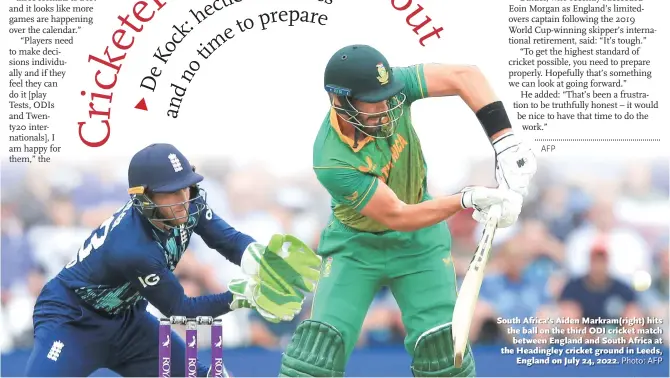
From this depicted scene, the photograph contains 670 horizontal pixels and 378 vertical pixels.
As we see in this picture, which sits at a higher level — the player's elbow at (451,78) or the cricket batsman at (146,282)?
the player's elbow at (451,78)

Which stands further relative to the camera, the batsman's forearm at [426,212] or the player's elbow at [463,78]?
the player's elbow at [463,78]

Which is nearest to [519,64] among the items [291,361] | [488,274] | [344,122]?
[488,274]

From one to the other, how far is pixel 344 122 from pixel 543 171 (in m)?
2.83

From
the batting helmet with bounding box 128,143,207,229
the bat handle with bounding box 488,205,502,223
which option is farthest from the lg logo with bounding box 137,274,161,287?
the bat handle with bounding box 488,205,502,223

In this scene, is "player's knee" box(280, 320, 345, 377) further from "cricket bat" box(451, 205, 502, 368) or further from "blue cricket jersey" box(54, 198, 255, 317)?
"cricket bat" box(451, 205, 502, 368)

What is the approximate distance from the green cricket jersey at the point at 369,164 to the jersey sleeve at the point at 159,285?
0.88 m

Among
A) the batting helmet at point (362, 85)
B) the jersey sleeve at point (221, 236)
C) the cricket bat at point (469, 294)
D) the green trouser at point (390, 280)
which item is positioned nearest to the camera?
the cricket bat at point (469, 294)

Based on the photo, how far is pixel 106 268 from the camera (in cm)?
666

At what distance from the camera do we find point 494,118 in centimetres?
682

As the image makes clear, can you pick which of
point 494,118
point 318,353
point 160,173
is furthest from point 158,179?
point 494,118

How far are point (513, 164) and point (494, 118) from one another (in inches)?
12.2

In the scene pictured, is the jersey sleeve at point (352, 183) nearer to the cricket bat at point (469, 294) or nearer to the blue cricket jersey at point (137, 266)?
the cricket bat at point (469, 294)

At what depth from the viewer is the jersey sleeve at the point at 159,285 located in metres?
6.52

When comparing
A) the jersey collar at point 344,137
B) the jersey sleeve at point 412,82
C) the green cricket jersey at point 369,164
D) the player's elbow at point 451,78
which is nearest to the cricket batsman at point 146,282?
the green cricket jersey at point 369,164
